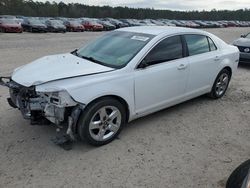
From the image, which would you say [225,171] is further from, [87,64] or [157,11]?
[157,11]

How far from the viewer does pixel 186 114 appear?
5234 millimetres

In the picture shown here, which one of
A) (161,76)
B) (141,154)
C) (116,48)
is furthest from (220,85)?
(141,154)

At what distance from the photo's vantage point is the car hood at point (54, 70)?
12.1ft

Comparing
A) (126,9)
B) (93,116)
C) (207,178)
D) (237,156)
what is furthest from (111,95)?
(126,9)

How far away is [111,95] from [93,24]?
36.5 m

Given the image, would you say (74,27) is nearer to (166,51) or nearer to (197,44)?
(197,44)

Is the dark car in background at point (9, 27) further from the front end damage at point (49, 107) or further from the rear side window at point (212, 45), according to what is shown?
the front end damage at point (49, 107)

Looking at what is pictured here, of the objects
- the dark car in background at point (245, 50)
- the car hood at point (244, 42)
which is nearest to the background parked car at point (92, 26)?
the car hood at point (244, 42)

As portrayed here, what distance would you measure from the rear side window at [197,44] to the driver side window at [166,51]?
27 centimetres

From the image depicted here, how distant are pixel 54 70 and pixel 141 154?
168 centimetres

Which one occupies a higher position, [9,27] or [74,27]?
[9,27]

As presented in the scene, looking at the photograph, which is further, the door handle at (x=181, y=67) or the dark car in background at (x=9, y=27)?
the dark car in background at (x=9, y=27)

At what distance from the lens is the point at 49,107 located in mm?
3598

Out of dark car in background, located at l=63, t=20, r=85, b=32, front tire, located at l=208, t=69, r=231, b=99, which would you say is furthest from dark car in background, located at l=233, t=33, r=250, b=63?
dark car in background, located at l=63, t=20, r=85, b=32
